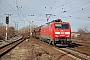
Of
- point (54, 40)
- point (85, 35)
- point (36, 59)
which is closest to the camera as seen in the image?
point (36, 59)

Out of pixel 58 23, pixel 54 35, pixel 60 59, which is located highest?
pixel 58 23

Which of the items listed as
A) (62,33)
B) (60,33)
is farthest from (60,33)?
(62,33)

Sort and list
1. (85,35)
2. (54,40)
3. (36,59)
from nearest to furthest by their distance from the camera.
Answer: (36,59), (54,40), (85,35)

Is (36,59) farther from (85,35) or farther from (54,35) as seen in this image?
(85,35)

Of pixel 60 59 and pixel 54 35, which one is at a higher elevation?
pixel 54 35

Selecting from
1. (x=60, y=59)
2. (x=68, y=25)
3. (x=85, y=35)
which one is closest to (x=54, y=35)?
(x=68, y=25)

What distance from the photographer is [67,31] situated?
73.3 ft

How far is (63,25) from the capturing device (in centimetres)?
2250

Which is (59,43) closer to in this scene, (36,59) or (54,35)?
(54,35)

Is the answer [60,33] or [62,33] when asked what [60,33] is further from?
[62,33]

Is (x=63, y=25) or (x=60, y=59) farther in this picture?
(x=63, y=25)

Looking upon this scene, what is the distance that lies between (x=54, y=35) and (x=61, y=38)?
98cm

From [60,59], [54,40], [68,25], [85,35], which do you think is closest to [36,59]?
[60,59]

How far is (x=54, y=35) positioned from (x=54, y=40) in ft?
2.17
